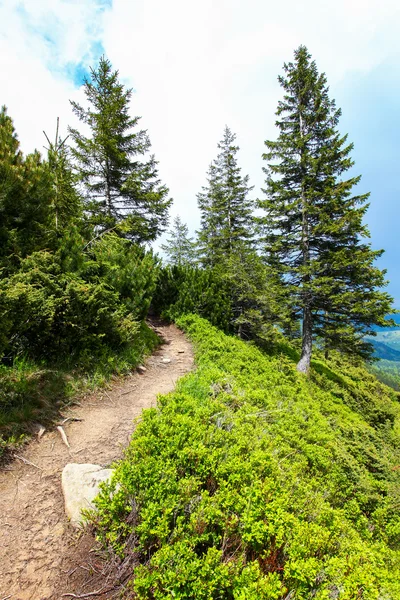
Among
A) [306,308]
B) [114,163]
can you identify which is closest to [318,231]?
[306,308]

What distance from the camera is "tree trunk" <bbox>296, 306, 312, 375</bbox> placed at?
42.8 ft

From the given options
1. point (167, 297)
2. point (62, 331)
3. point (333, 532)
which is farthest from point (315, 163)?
point (333, 532)

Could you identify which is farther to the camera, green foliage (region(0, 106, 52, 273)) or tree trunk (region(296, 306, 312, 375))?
tree trunk (region(296, 306, 312, 375))

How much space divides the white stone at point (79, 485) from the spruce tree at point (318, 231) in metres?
10.5

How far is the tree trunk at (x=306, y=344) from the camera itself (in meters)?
13.1

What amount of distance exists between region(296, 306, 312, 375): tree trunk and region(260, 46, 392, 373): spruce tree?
45 millimetres

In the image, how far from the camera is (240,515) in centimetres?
261

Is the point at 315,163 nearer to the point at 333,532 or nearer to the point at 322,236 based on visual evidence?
the point at 322,236

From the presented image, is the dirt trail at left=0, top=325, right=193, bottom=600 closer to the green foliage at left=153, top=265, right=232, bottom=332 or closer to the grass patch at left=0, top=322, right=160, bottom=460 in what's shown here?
the grass patch at left=0, top=322, right=160, bottom=460

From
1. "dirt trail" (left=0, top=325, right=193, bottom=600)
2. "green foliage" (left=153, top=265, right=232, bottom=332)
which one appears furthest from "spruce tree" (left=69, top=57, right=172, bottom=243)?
"dirt trail" (left=0, top=325, right=193, bottom=600)

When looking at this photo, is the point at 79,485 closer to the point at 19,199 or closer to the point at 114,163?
the point at 19,199

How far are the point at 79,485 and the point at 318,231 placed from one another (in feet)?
41.2

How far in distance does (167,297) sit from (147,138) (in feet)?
27.2

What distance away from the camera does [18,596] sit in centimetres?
229
